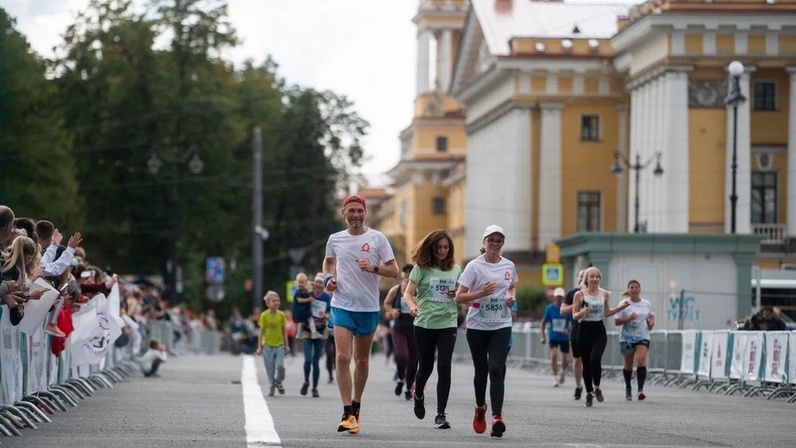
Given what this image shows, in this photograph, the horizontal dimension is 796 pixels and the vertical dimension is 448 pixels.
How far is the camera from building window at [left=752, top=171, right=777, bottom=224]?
81.1 meters

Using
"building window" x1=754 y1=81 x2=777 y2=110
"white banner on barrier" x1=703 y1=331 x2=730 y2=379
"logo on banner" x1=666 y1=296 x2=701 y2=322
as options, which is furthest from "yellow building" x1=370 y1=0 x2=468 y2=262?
"white banner on barrier" x1=703 y1=331 x2=730 y2=379

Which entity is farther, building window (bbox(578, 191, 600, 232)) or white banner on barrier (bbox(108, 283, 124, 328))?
building window (bbox(578, 191, 600, 232))

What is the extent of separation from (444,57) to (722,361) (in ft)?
376

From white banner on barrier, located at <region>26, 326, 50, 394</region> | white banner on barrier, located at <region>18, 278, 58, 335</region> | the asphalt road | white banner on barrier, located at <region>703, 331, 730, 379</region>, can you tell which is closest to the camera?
the asphalt road

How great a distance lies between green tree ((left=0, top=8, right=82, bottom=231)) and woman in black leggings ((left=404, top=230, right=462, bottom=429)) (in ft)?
105

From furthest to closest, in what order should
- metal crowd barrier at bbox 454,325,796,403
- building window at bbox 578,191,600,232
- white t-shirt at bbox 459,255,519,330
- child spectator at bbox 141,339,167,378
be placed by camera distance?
building window at bbox 578,191,600,232 < child spectator at bbox 141,339,167,378 < metal crowd barrier at bbox 454,325,796,403 < white t-shirt at bbox 459,255,519,330

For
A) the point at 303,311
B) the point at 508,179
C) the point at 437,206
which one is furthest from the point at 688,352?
the point at 437,206

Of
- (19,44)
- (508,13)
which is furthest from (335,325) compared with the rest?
(508,13)

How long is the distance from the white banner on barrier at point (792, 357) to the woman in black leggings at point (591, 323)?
4007mm

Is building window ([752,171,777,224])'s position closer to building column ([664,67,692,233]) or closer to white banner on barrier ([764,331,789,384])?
building column ([664,67,692,233])

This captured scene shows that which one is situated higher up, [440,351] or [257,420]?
[440,351]

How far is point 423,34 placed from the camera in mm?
150250

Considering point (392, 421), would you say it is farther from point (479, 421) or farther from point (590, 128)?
point (590, 128)

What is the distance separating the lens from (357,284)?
18.5 metres
